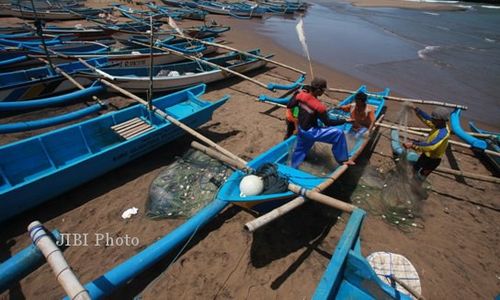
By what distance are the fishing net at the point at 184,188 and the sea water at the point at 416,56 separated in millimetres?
8598

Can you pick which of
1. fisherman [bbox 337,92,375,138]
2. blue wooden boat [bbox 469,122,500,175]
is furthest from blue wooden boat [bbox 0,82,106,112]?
blue wooden boat [bbox 469,122,500,175]

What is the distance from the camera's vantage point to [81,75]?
307 inches

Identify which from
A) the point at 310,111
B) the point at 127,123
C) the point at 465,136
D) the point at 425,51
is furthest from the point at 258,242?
the point at 425,51

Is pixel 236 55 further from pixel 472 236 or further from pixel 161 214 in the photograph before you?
pixel 472 236

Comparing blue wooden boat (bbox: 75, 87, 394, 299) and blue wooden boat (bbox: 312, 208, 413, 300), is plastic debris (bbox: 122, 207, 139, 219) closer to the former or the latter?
blue wooden boat (bbox: 75, 87, 394, 299)

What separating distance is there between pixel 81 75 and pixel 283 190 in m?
7.31

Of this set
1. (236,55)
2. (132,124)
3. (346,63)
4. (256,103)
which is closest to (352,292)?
(132,124)

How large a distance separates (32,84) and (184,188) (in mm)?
5996

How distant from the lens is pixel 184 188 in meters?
5.00

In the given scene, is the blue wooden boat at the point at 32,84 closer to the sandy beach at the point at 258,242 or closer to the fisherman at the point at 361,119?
the sandy beach at the point at 258,242

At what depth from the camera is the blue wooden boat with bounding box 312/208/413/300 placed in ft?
9.04

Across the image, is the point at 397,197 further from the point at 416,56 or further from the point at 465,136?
the point at 416,56

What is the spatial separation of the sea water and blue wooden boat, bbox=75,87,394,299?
27.2 feet

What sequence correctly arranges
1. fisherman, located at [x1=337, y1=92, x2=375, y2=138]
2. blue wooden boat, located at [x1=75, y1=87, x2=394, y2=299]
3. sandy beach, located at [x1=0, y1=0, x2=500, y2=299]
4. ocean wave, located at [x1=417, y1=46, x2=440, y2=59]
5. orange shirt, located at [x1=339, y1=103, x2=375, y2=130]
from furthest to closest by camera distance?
ocean wave, located at [x1=417, y1=46, x2=440, y2=59] < orange shirt, located at [x1=339, y1=103, x2=375, y2=130] < fisherman, located at [x1=337, y1=92, x2=375, y2=138] < sandy beach, located at [x1=0, y1=0, x2=500, y2=299] < blue wooden boat, located at [x1=75, y1=87, x2=394, y2=299]
